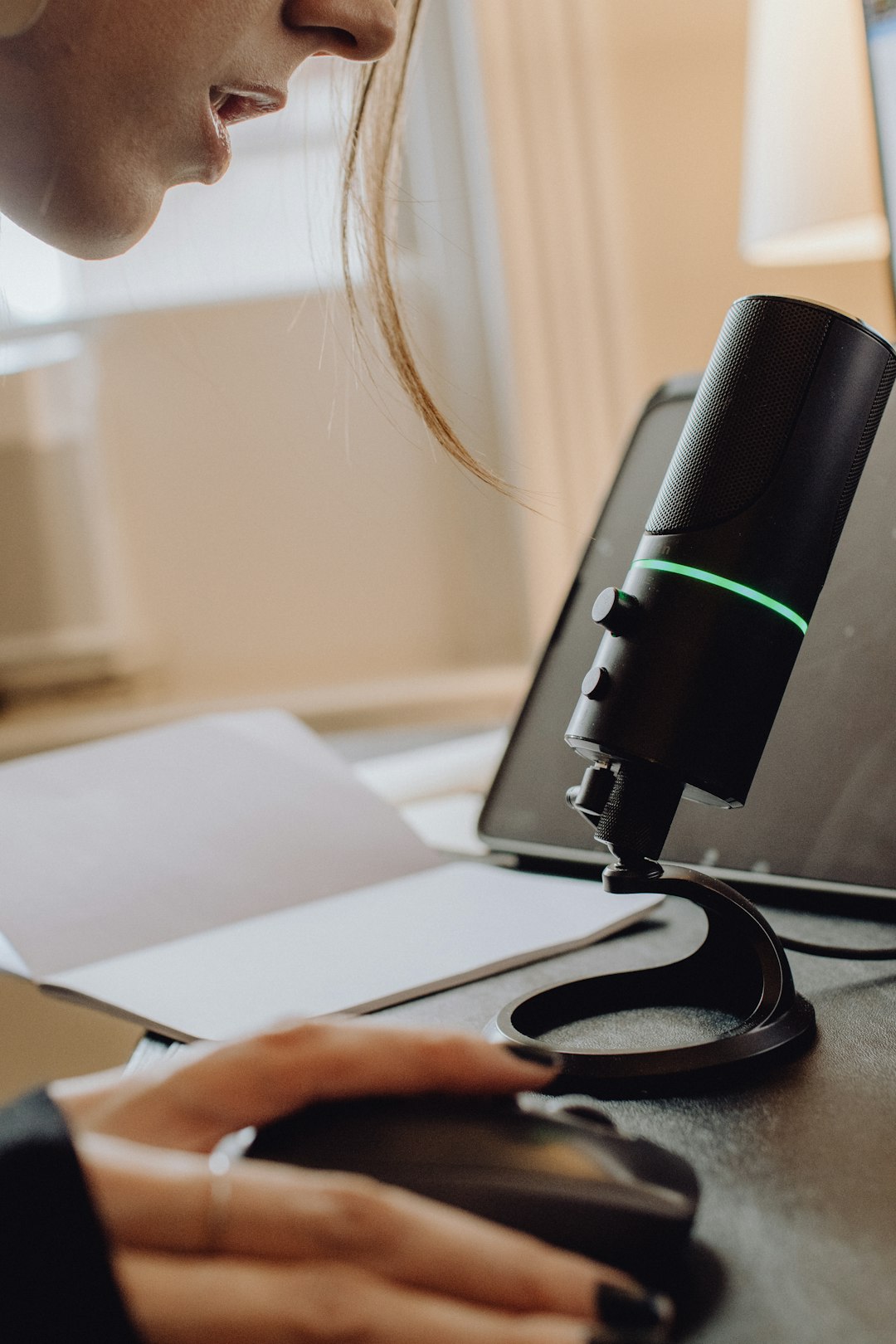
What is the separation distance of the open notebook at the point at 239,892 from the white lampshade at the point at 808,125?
99 centimetres

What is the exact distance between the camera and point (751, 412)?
0.45m

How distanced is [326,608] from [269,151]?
67cm

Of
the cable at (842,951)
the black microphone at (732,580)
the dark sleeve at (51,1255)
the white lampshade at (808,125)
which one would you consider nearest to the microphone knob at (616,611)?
the black microphone at (732,580)

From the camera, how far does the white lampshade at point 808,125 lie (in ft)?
4.52

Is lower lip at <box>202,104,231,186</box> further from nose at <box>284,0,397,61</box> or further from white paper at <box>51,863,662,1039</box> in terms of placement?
white paper at <box>51,863,662,1039</box>

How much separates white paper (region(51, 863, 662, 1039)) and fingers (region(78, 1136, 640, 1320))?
212 millimetres

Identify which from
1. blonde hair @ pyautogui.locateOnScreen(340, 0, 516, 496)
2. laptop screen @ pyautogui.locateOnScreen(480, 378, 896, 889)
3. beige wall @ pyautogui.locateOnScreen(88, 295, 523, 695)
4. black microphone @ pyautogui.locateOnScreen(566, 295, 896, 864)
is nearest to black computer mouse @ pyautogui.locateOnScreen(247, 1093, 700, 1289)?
black microphone @ pyautogui.locateOnScreen(566, 295, 896, 864)

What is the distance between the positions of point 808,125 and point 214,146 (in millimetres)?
1087

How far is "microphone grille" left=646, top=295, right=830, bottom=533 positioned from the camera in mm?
444

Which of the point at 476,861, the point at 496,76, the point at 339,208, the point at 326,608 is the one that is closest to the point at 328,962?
the point at 476,861

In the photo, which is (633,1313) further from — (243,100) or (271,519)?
(271,519)

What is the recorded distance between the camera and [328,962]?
574mm

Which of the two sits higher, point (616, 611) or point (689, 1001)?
point (616, 611)

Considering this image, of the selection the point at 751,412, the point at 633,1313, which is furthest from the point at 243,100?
the point at 633,1313
